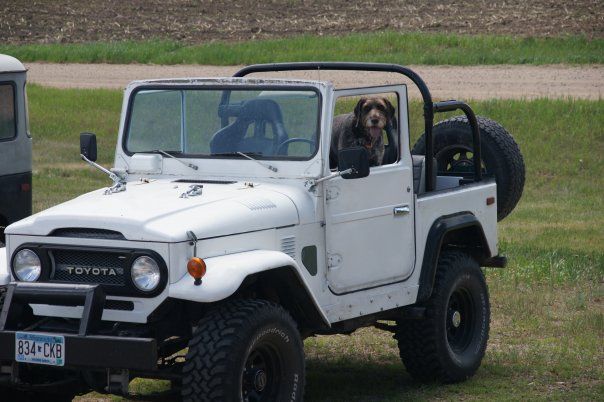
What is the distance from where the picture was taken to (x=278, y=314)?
645cm

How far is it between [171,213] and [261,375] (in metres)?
0.94

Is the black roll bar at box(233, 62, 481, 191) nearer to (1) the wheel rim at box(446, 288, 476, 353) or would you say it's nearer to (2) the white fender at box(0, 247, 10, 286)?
(1) the wheel rim at box(446, 288, 476, 353)

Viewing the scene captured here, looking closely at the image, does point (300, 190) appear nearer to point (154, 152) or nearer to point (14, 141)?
point (154, 152)

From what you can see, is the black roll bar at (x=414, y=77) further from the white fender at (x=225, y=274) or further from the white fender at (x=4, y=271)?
the white fender at (x=4, y=271)

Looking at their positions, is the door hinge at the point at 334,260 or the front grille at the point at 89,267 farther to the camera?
the door hinge at the point at 334,260

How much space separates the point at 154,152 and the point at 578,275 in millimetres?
5098

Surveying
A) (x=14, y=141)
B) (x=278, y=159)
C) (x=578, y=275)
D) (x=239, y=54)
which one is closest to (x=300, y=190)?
(x=278, y=159)

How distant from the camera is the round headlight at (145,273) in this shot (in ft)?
20.3

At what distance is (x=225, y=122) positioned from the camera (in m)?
7.46

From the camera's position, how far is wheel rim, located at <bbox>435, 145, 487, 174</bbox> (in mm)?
9062

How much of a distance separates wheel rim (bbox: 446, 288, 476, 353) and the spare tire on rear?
1.00 metres

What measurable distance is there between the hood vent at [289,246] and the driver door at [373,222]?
0.99 feet

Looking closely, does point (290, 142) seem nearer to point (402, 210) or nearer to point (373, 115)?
point (373, 115)

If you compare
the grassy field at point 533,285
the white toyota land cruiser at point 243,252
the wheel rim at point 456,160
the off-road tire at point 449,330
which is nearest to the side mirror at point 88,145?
the white toyota land cruiser at point 243,252
